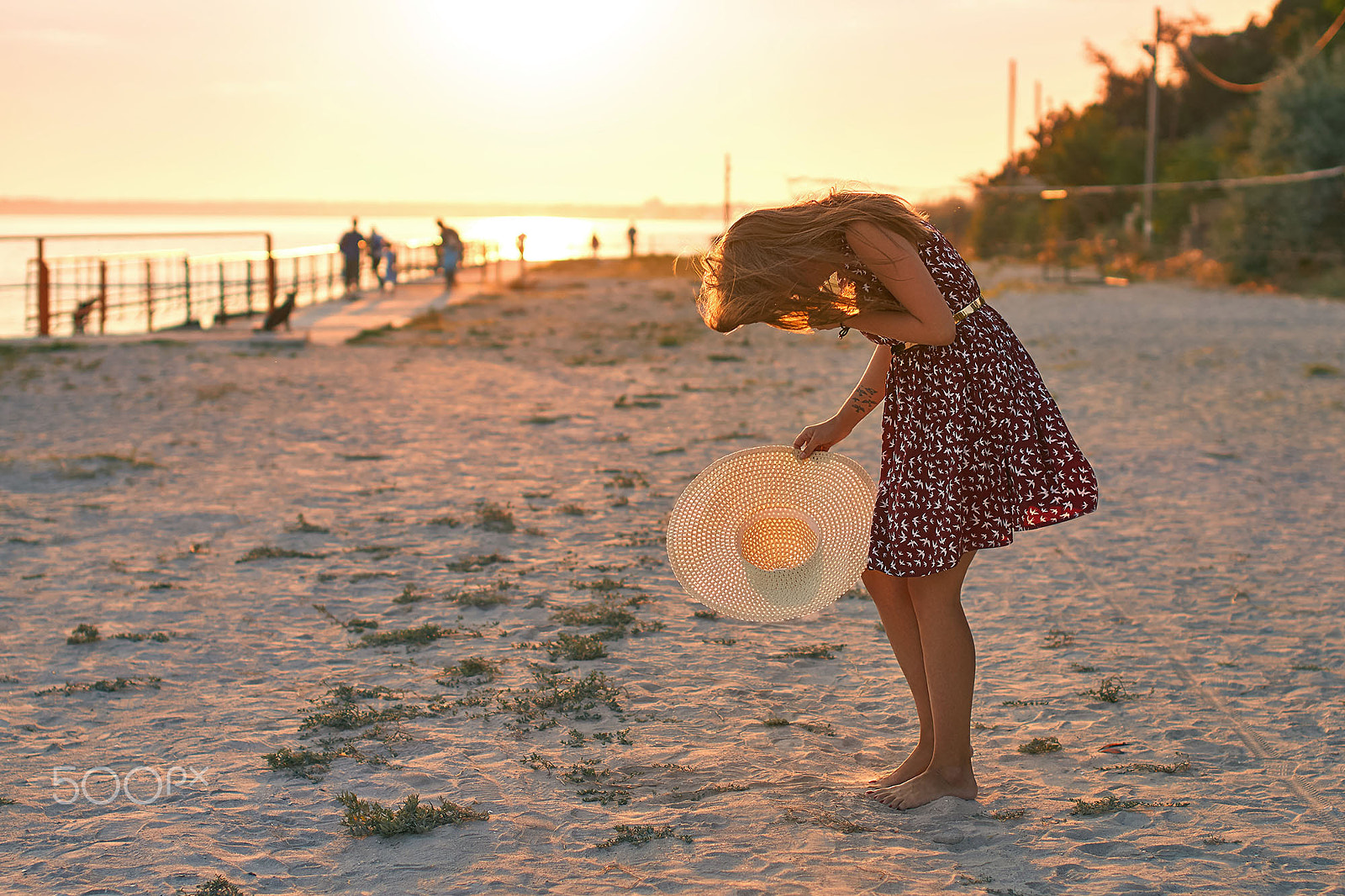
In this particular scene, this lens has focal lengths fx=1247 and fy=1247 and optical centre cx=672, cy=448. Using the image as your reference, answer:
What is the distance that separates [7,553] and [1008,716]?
4396 mm

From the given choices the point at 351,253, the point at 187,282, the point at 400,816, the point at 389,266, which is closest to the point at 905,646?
the point at 400,816

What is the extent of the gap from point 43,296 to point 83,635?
1309 cm

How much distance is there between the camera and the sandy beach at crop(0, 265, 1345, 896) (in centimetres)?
279

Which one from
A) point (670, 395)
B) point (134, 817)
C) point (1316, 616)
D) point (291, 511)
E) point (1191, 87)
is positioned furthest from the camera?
→ point (1191, 87)

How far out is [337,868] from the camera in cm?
270

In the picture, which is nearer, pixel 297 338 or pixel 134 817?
pixel 134 817

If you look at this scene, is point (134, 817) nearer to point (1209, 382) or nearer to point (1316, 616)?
point (1316, 616)

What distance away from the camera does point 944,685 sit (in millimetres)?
2961

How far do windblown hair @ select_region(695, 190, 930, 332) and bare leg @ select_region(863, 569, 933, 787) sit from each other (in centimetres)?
66

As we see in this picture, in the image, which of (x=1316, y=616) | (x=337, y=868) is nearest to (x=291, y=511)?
(x=337, y=868)

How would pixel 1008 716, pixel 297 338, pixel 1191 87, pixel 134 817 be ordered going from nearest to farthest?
pixel 134 817
pixel 1008 716
pixel 297 338
pixel 1191 87

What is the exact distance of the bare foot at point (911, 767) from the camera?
3.14 meters

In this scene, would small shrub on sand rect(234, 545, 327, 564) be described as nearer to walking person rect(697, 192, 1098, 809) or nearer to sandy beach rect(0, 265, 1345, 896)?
sandy beach rect(0, 265, 1345, 896)

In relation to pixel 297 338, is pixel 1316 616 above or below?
below
